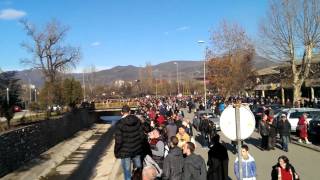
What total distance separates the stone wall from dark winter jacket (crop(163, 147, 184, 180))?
Answer: 1333cm

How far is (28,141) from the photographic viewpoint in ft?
94.8

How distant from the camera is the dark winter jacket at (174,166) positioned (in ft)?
35.1

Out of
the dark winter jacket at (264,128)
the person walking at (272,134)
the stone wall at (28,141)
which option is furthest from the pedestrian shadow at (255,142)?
the stone wall at (28,141)

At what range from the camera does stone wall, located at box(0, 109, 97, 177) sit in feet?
77.4

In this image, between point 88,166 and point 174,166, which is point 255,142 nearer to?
point 88,166

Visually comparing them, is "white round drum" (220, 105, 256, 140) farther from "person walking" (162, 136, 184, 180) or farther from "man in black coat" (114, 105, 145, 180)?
"man in black coat" (114, 105, 145, 180)

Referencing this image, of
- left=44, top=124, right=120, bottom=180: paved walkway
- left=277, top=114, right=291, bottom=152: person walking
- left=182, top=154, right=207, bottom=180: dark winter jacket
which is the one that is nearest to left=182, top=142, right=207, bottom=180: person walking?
left=182, top=154, right=207, bottom=180: dark winter jacket

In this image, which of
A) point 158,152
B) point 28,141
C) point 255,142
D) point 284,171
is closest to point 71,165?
point 28,141

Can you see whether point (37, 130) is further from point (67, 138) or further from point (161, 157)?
point (161, 157)

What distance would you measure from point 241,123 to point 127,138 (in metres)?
3.10

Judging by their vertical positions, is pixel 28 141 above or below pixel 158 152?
below

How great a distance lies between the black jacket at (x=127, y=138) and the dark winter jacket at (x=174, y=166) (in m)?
1.19

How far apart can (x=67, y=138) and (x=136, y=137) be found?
34136mm

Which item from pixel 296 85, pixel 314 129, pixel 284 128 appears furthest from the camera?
pixel 296 85
